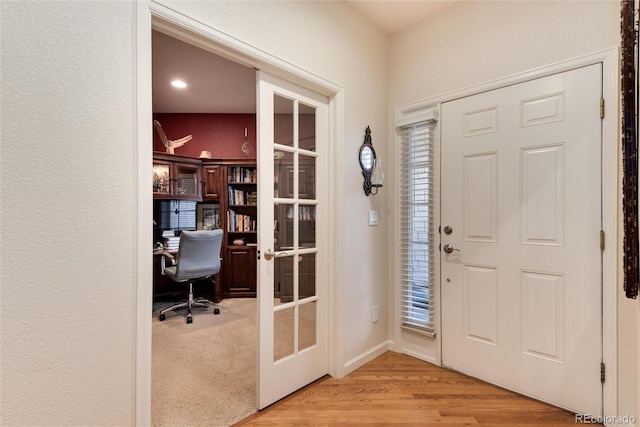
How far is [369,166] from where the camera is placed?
239 cm

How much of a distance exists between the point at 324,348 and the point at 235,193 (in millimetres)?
2877

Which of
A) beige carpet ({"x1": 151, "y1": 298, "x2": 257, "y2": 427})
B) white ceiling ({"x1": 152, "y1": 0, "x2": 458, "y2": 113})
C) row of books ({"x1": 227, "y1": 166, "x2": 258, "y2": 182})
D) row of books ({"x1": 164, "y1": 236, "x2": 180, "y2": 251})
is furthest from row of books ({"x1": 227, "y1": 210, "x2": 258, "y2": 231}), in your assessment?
white ceiling ({"x1": 152, "y1": 0, "x2": 458, "y2": 113})

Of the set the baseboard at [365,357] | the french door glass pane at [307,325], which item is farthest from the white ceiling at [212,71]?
the baseboard at [365,357]

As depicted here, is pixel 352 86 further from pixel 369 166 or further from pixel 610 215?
pixel 610 215

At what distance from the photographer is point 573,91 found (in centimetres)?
177

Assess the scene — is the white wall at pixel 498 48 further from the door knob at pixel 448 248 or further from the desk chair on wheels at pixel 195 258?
the desk chair on wheels at pixel 195 258

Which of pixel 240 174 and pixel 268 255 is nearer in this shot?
pixel 268 255

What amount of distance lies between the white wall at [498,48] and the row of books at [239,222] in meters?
2.62

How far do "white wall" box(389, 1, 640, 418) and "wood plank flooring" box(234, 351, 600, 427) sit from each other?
1.11 feet

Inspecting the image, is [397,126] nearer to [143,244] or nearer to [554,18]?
[554,18]

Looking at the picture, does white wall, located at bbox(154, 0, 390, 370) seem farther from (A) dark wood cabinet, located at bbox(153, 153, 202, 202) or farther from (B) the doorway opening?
(A) dark wood cabinet, located at bbox(153, 153, 202, 202)

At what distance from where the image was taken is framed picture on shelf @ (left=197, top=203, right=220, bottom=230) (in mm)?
4520

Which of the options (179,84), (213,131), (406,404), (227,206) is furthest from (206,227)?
(406,404)

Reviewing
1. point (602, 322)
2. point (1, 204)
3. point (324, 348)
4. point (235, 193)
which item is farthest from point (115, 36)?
point (235, 193)
